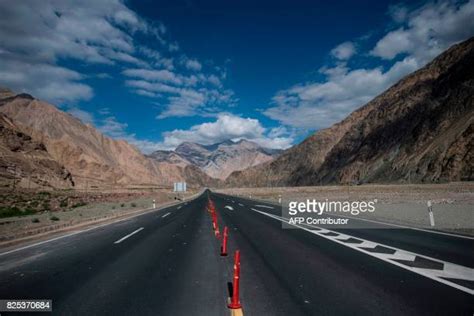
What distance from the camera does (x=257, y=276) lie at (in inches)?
288

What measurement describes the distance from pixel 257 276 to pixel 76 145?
371ft

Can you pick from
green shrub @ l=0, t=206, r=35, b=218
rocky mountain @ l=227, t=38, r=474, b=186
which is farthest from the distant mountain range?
green shrub @ l=0, t=206, r=35, b=218

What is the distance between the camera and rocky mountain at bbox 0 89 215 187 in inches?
3642

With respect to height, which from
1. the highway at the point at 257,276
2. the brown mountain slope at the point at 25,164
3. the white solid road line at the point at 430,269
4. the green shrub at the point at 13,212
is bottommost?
the green shrub at the point at 13,212

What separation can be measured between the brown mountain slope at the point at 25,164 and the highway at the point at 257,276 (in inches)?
1796

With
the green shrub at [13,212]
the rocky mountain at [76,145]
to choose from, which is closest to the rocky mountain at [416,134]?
the green shrub at [13,212]

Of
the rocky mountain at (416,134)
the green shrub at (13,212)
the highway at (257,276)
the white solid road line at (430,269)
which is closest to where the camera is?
the highway at (257,276)

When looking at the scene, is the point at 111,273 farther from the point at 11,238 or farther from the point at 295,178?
the point at 295,178

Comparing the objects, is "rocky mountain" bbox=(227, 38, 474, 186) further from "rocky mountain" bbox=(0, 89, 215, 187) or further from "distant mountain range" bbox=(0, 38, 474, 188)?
"rocky mountain" bbox=(0, 89, 215, 187)

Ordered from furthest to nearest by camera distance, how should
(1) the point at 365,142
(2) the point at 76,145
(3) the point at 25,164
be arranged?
(2) the point at 76,145 → (1) the point at 365,142 → (3) the point at 25,164

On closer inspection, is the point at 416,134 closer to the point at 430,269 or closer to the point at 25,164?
the point at 430,269

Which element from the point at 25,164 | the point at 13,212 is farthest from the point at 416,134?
the point at 25,164

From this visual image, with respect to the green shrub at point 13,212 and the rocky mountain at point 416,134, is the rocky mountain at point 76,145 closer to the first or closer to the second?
the green shrub at point 13,212

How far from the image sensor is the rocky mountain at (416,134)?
54.3 m
